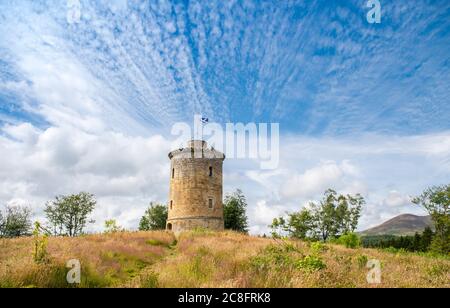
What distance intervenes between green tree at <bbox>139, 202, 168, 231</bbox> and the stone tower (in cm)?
1774

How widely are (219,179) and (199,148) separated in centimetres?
350

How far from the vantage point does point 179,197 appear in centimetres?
2786

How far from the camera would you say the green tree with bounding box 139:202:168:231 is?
149ft

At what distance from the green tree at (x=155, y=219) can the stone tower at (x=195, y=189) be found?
17739mm

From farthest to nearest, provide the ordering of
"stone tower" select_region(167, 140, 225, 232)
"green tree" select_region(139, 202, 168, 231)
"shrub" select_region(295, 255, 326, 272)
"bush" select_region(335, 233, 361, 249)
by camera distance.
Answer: "green tree" select_region(139, 202, 168, 231) < "stone tower" select_region(167, 140, 225, 232) < "bush" select_region(335, 233, 361, 249) < "shrub" select_region(295, 255, 326, 272)

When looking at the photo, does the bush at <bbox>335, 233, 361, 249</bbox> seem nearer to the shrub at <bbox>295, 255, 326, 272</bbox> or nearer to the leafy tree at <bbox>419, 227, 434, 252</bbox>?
the shrub at <bbox>295, 255, 326, 272</bbox>

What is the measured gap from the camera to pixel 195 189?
2756 centimetres

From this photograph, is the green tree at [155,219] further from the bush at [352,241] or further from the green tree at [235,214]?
the bush at [352,241]

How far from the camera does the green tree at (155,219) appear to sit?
45406mm

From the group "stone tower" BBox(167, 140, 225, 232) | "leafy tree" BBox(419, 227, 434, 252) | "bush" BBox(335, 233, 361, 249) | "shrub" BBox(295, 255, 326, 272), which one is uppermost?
"stone tower" BBox(167, 140, 225, 232)

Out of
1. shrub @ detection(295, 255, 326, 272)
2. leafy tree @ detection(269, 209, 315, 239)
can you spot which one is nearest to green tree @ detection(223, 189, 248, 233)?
leafy tree @ detection(269, 209, 315, 239)

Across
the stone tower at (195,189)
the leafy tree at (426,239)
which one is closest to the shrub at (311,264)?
the stone tower at (195,189)
